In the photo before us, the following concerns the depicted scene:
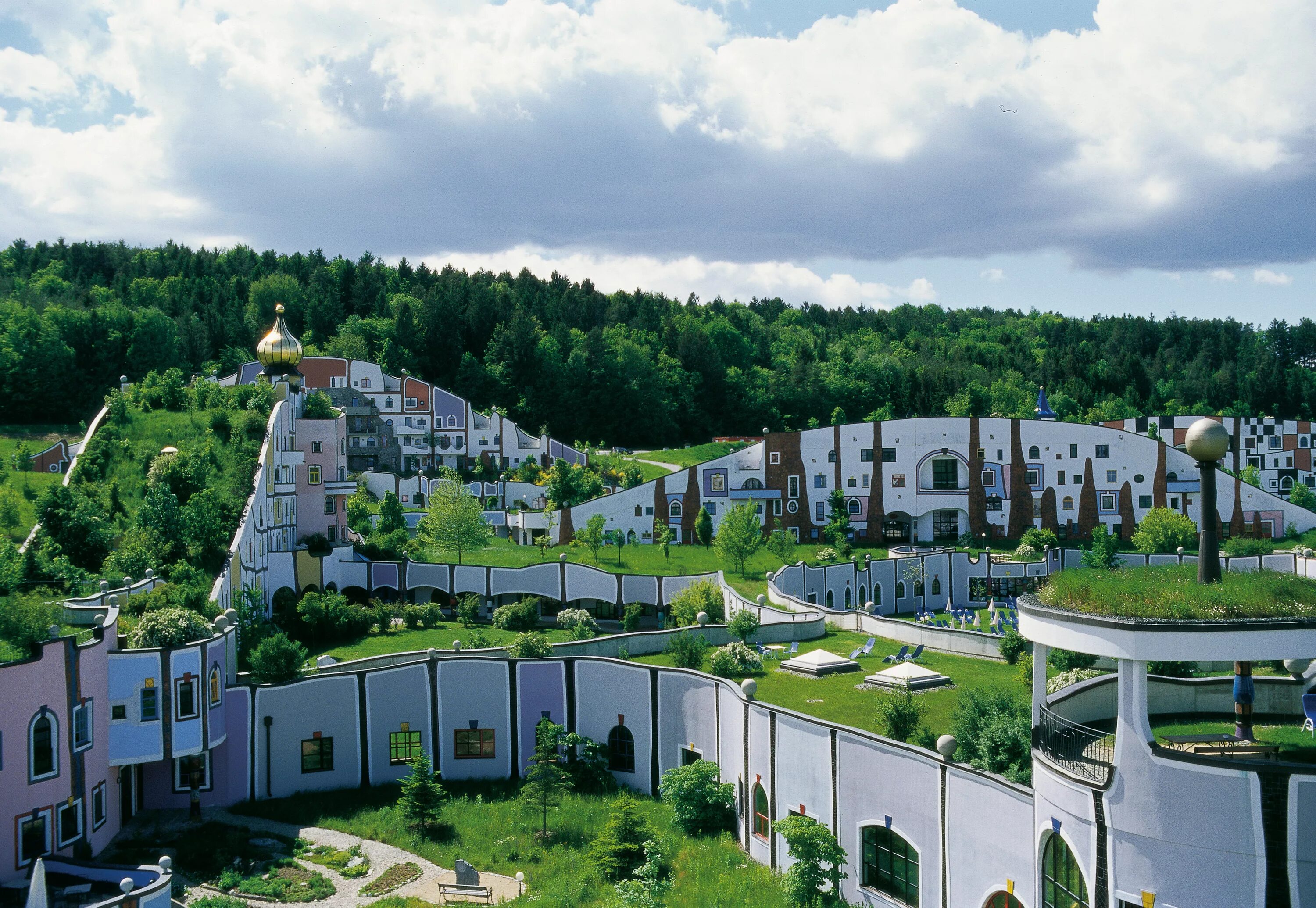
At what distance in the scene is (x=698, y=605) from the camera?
43.4 m

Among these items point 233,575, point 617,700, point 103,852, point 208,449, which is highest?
point 208,449

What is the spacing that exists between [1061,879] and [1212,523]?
5.09 m

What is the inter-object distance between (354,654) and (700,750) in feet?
52.2

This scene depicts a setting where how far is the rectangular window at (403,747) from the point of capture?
103 ft

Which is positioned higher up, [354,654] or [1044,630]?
[1044,630]

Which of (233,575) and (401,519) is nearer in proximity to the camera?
(233,575)

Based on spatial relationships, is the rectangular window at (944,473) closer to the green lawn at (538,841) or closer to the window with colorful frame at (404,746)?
the green lawn at (538,841)

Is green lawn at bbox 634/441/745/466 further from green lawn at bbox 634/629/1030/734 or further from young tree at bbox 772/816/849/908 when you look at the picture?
young tree at bbox 772/816/849/908

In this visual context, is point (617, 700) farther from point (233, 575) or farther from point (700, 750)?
point (233, 575)

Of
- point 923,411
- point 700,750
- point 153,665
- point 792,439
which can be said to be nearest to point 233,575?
point 153,665

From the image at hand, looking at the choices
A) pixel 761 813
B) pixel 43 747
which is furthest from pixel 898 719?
pixel 43 747

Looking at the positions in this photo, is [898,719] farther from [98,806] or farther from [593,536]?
[593,536]

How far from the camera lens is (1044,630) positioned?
1470cm

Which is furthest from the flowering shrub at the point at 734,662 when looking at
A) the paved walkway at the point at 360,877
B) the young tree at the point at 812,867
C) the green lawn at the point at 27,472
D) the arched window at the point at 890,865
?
the green lawn at the point at 27,472
